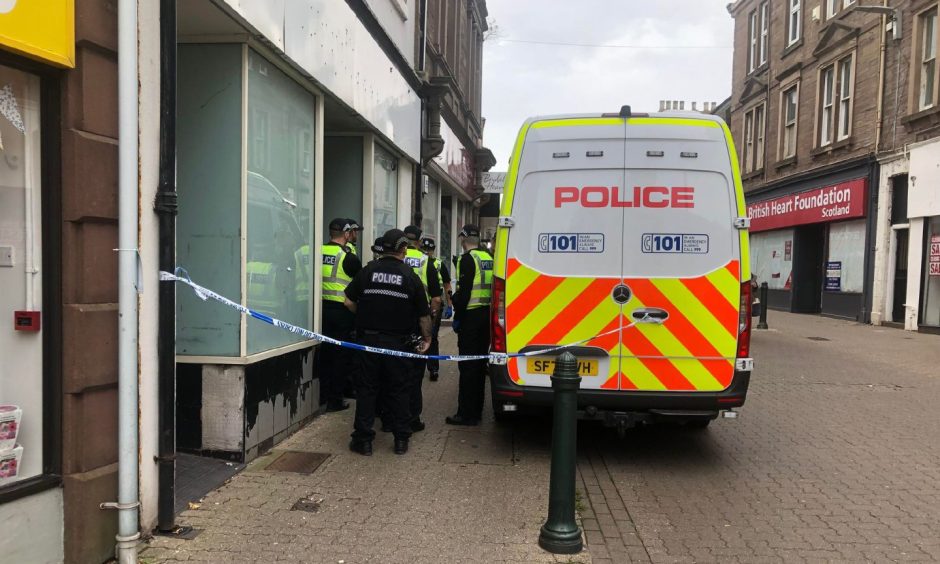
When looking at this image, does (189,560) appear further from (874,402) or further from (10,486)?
(874,402)

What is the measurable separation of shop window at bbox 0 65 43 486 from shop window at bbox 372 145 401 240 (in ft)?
16.5

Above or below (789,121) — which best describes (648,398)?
below

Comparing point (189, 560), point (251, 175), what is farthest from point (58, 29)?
point (189, 560)

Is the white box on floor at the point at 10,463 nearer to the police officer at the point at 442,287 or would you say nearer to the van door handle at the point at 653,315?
the van door handle at the point at 653,315

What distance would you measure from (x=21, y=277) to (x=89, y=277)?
28cm

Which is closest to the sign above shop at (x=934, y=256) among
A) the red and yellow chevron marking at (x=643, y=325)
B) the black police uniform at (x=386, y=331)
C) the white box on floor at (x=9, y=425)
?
the red and yellow chevron marking at (x=643, y=325)

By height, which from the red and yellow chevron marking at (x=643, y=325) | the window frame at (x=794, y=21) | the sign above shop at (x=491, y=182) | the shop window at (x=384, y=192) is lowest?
the red and yellow chevron marking at (x=643, y=325)

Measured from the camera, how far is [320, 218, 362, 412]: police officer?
20.3 ft

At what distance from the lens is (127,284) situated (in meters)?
3.11

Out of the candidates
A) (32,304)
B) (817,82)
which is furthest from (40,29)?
(817,82)

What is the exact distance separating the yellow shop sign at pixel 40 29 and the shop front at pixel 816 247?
56.5 ft

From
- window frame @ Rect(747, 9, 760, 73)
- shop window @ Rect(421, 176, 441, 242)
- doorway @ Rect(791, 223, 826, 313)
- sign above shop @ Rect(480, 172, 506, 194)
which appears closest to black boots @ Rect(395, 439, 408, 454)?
shop window @ Rect(421, 176, 441, 242)

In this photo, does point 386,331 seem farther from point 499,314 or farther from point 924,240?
point 924,240

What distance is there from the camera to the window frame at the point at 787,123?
1959cm
